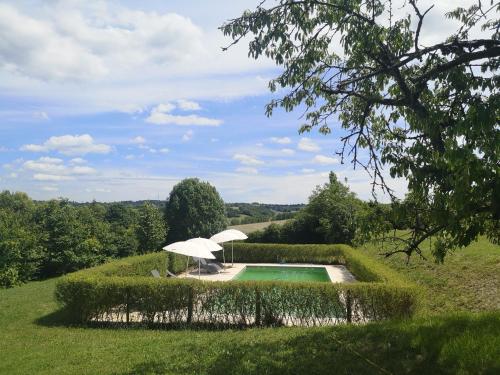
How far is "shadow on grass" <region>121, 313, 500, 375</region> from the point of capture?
497cm

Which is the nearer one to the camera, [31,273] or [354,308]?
[354,308]

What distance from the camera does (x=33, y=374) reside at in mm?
7184

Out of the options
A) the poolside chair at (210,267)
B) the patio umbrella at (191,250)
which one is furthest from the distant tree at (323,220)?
the patio umbrella at (191,250)

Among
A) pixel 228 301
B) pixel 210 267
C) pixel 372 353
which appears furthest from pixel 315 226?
pixel 372 353

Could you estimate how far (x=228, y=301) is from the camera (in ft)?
39.8

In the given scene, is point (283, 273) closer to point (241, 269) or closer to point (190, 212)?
point (241, 269)

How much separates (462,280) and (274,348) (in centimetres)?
995

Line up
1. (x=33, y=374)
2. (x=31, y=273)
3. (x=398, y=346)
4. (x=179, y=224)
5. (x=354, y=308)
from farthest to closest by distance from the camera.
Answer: (x=179, y=224) → (x=31, y=273) → (x=354, y=308) → (x=33, y=374) → (x=398, y=346)

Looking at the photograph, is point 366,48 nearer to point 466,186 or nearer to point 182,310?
point 466,186

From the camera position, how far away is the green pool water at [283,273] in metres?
23.6

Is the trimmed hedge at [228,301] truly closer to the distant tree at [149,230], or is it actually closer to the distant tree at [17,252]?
the distant tree at [17,252]

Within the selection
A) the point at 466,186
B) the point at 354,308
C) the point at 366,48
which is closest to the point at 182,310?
the point at 354,308

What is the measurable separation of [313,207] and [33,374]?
1096 inches

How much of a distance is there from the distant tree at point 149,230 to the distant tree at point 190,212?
85.3 inches
